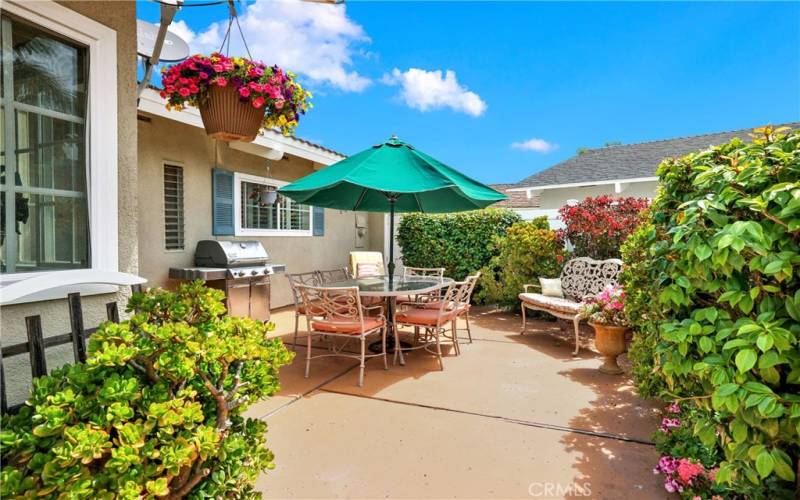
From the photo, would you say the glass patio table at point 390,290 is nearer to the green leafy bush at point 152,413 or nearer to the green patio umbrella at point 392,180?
the green patio umbrella at point 392,180

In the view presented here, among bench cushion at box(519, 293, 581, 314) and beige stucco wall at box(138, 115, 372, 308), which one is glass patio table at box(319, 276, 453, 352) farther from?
beige stucco wall at box(138, 115, 372, 308)

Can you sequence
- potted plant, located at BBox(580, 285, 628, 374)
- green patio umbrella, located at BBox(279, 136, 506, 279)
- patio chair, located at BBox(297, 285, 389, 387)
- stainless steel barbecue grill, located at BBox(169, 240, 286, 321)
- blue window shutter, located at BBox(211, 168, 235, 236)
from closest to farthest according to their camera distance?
1. green patio umbrella, located at BBox(279, 136, 506, 279)
2. patio chair, located at BBox(297, 285, 389, 387)
3. potted plant, located at BBox(580, 285, 628, 374)
4. stainless steel barbecue grill, located at BBox(169, 240, 286, 321)
5. blue window shutter, located at BBox(211, 168, 235, 236)

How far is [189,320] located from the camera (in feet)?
5.82

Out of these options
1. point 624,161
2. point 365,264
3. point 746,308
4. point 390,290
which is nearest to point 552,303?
point 390,290

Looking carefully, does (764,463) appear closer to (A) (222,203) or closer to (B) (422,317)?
(B) (422,317)

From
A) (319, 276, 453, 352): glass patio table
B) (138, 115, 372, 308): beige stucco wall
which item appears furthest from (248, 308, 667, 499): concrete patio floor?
(138, 115, 372, 308): beige stucco wall

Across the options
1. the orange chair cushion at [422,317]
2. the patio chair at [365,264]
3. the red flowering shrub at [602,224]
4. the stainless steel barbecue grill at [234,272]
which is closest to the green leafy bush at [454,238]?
the patio chair at [365,264]

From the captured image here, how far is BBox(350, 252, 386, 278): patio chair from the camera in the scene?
312 inches

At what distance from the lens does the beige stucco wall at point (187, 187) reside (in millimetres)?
5379

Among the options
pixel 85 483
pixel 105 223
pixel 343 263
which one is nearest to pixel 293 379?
pixel 105 223

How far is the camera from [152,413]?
54.9 inches

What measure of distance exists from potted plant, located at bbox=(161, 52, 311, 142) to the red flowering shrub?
4787mm

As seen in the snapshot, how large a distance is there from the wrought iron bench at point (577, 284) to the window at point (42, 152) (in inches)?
202

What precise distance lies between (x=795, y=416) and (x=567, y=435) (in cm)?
187
